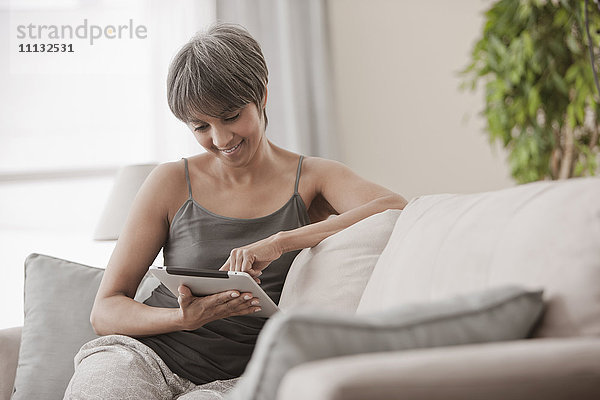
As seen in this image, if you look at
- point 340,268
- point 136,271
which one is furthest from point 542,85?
point 136,271

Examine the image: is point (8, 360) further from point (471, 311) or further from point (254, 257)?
point (471, 311)

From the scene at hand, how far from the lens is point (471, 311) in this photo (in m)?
0.73

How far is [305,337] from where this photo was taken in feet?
2.06

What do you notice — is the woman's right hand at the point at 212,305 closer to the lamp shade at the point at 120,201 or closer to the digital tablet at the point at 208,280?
the digital tablet at the point at 208,280

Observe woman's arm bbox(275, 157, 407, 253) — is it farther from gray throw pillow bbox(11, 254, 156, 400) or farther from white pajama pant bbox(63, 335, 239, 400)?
gray throw pillow bbox(11, 254, 156, 400)

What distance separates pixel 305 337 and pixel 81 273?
4.51 feet

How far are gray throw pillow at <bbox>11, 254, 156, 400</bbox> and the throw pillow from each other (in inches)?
23.2

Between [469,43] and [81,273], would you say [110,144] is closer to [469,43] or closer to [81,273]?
[81,273]

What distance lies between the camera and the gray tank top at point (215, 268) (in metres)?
1.50

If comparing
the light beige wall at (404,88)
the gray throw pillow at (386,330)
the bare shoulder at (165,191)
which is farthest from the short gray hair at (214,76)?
the light beige wall at (404,88)

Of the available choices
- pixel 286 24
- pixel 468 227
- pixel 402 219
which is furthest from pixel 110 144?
pixel 468 227

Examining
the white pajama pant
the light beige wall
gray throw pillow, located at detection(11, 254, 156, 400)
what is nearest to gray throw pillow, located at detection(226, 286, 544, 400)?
the white pajama pant

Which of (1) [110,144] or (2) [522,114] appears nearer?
(2) [522,114]

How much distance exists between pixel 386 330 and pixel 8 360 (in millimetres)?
1479
